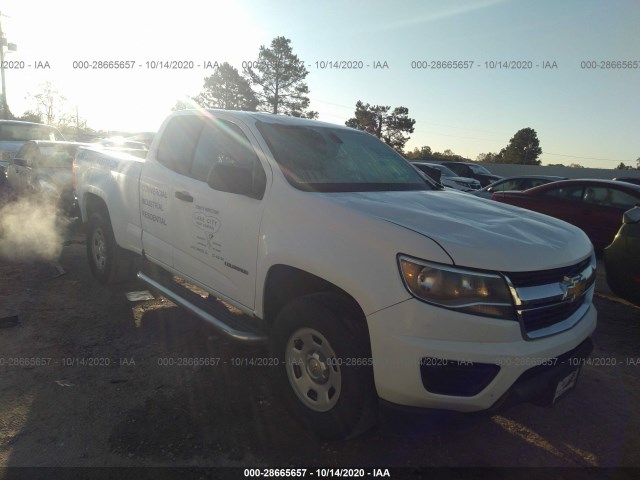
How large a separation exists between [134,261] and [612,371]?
4795 mm

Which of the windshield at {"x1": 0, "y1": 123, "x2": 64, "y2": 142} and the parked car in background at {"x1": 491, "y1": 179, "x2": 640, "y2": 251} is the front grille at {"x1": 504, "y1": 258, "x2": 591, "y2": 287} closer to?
the parked car in background at {"x1": 491, "y1": 179, "x2": 640, "y2": 251}

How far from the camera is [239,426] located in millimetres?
2867

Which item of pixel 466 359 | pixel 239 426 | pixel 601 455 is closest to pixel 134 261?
pixel 239 426

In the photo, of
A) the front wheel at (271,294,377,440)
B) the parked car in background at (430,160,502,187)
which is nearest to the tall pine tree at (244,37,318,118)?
the parked car in background at (430,160,502,187)

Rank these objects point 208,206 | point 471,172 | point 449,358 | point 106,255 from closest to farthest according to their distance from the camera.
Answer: point 449,358 → point 208,206 → point 106,255 → point 471,172

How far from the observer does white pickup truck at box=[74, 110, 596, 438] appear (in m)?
2.12

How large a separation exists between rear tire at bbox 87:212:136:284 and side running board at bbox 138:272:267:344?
0.94m

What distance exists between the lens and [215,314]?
3.44 m

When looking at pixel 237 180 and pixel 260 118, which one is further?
pixel 260 118

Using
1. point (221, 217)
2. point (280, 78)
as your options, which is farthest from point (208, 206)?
point (280, 78)

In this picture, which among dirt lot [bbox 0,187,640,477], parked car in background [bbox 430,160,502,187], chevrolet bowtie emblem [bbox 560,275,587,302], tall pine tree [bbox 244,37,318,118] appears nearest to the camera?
chevrolet bowtie emblem [bbox 560,275,587,302]

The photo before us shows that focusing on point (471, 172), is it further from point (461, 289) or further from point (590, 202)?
point (461, 289)

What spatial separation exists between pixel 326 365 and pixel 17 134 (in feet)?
43.8

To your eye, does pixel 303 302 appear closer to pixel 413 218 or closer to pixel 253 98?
pixel 413 218
